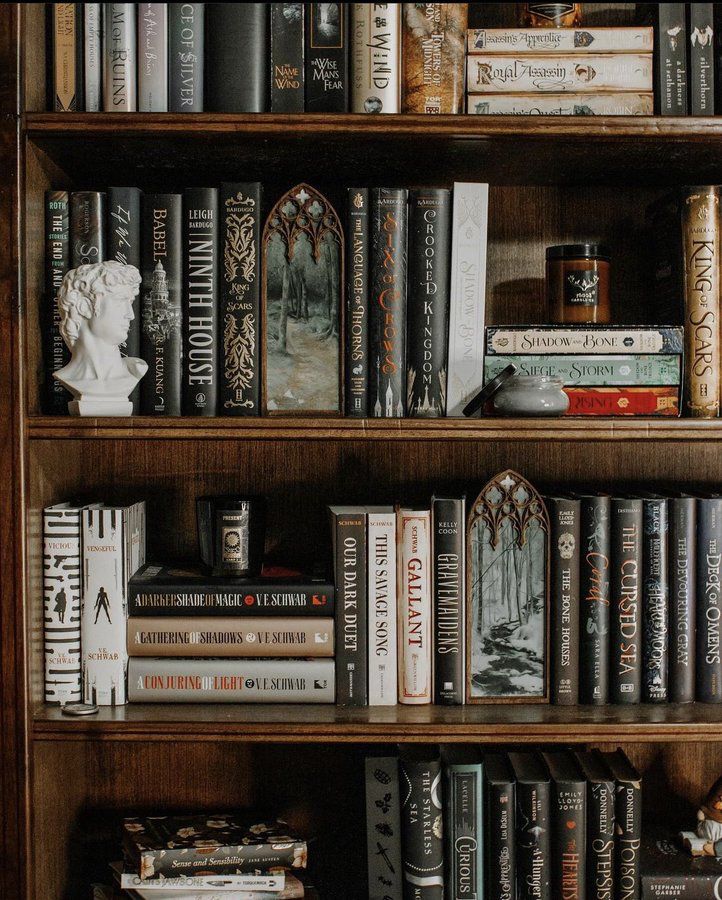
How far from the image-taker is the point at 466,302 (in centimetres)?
99

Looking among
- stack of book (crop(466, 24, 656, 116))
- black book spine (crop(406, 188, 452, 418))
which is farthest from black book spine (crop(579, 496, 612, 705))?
stack of book (crop(466, 24, 656, 116))

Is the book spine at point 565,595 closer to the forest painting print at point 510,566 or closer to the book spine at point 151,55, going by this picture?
the forest painting print at point 510,566

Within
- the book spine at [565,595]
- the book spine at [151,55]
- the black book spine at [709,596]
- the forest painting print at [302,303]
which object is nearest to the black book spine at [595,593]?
the book spine at [565,595]

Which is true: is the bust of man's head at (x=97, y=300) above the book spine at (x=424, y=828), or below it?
above

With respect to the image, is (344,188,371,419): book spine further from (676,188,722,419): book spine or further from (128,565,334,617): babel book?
(676,188,722,419): book spine

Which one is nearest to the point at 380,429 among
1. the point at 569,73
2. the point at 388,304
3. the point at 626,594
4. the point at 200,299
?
the point at 388,304

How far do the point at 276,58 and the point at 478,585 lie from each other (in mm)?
661

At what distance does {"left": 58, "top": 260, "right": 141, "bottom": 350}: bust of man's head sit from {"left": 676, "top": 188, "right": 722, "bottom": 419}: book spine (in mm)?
652

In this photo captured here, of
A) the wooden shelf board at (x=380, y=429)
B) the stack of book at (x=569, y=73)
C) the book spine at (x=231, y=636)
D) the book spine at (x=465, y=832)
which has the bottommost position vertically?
the book spine at (x=465, y=832)

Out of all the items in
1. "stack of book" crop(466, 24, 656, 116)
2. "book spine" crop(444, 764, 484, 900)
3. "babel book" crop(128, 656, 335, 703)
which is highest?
"stack of book" crop(466, 24, 656, 116)

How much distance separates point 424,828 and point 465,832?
50mm

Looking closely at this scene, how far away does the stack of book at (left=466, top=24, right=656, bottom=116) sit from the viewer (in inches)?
37.7

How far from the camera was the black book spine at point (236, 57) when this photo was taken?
0.94m

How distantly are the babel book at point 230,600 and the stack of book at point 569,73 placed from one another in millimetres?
610
